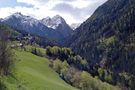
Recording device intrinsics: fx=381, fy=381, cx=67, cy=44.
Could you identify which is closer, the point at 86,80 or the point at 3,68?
the point at 3,68

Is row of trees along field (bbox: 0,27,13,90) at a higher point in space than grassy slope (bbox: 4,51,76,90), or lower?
higher

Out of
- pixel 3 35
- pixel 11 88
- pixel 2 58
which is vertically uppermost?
pixel 3 35

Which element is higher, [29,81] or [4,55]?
[4,55]

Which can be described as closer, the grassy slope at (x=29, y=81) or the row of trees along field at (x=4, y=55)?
the row of trees along field at (x=4, y=55)

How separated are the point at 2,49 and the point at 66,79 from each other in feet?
311

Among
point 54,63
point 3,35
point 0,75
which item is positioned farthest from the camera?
point 54,63

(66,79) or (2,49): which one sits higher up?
(2,49)

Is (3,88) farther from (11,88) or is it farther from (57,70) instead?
(57,70)

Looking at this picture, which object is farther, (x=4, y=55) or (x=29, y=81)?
(x=29, y=81)

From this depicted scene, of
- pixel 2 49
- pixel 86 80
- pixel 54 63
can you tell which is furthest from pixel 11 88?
pixel 54 63

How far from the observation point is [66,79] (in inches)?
5502

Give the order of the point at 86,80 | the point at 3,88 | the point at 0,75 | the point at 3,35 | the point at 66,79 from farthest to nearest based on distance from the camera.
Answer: the point at 86,80 < the point at 66,79 < the point at 0,75 < the point at 3,35 < the point at 3,88

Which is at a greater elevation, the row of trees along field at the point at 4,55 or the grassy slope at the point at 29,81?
the row of trees along field at the point at 4,55

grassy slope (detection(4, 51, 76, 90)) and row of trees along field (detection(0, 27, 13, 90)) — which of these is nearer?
row of trees along field (detection(0, 27, 13, 90))
